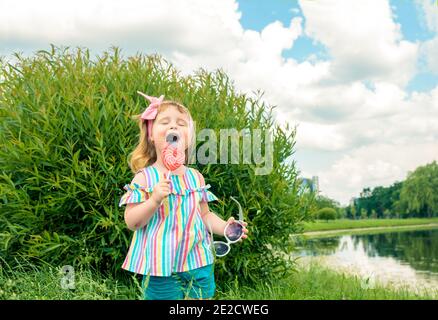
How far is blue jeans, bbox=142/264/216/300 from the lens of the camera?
2.98 meters

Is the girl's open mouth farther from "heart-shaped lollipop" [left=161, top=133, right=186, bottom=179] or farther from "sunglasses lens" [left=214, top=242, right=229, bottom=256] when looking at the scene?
"sunglasses lens" [left=214, top=242, right=229, bottom=256]

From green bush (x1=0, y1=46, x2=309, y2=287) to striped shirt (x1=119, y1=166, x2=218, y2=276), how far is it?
118 cm

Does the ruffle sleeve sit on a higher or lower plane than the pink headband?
lower

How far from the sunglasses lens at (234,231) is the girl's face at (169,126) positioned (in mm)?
568

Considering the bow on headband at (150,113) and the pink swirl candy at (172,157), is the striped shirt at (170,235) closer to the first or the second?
the pink swirl candy at (172,157)

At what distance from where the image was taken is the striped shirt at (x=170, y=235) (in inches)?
114

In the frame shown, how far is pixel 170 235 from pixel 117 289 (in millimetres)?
1626

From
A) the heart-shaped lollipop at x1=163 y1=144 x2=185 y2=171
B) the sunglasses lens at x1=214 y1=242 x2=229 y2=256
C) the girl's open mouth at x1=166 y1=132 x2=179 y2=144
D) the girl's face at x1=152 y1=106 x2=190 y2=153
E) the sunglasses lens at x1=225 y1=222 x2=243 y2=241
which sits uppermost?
the girl's face at x1=152 y1=106 x2=190 y2=153

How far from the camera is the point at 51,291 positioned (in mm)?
3957

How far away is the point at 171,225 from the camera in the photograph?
2924 mm

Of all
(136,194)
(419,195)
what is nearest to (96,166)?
(136,194)

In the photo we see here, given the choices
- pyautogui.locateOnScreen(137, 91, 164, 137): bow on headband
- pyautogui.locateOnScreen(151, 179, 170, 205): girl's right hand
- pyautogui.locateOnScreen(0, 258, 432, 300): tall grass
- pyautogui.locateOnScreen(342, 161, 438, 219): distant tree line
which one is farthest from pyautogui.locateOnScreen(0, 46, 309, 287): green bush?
pyautogui.locateOnScreen(342, 161, 438, 219): distant tree line

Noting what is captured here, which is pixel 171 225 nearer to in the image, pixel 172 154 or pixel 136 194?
pixel 136 194
